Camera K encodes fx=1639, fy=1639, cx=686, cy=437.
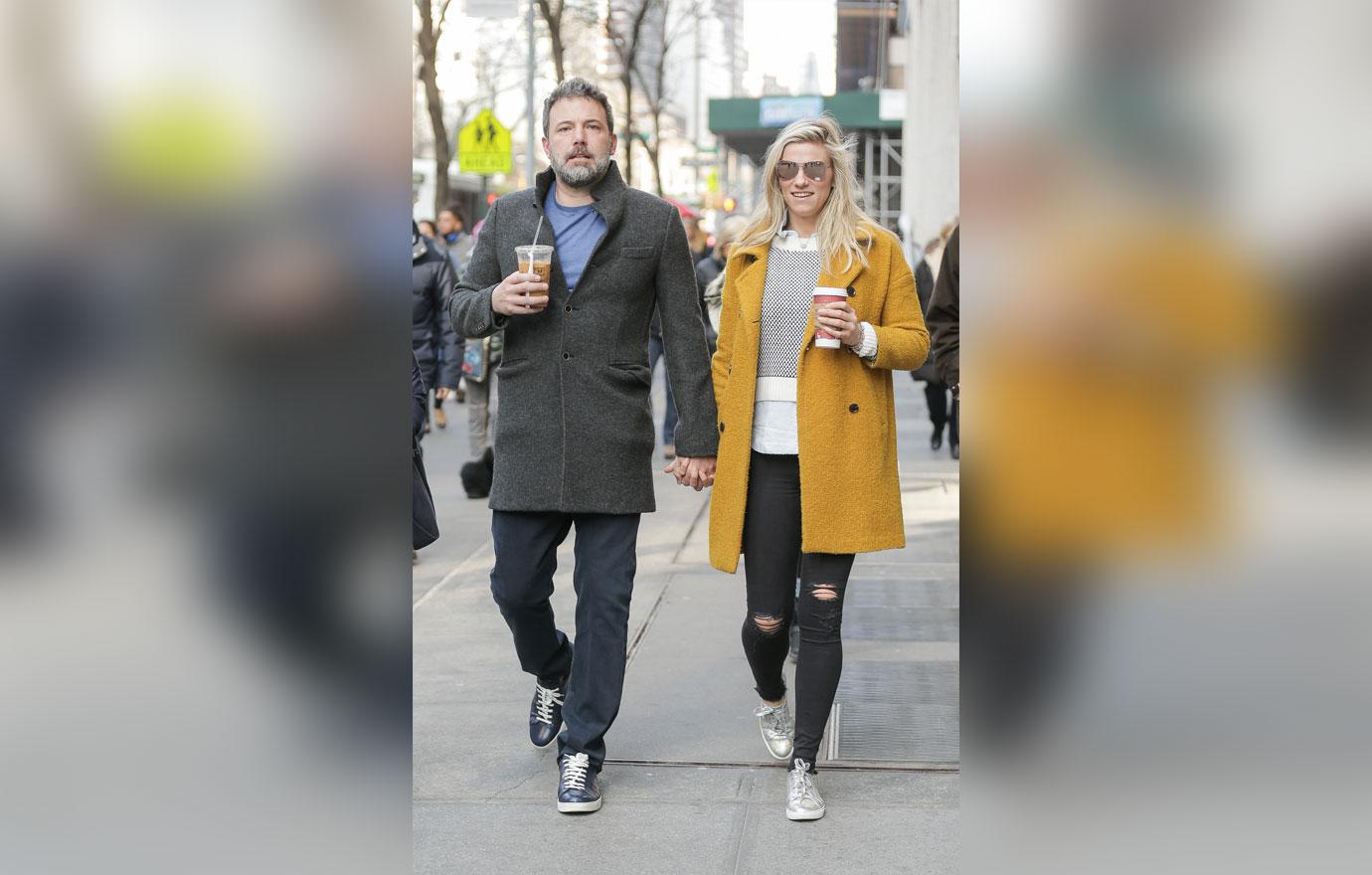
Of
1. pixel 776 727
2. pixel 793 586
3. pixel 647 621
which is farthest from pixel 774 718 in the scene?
pixel 647 621

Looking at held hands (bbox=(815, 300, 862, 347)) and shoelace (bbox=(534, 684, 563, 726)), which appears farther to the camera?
shoelace (bbox=(534, 684, 563, 726))

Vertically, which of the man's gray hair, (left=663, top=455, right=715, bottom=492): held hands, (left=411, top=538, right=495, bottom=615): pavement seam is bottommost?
(left=411, top=538, right=495, bottom=615): pavement seam

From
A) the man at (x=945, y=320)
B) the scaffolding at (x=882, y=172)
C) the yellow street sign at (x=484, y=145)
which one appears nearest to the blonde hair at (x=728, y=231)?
the man at (x=945, y=320)

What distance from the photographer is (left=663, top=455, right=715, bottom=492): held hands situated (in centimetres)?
486

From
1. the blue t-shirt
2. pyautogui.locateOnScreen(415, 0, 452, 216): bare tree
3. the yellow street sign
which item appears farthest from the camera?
the yellow street sign

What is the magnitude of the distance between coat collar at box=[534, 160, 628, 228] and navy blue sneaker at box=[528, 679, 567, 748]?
149 centimetres

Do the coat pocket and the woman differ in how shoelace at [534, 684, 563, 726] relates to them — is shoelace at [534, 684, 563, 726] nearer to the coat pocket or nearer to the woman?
the woman

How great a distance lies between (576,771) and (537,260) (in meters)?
1.44

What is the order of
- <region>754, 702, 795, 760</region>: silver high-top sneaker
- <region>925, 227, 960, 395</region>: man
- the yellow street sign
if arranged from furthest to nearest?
the yellow street sign → <region>925, 227, 960, 395</region>: man → <region>754, 702, 795, 760</region>: silver high-top sneaker

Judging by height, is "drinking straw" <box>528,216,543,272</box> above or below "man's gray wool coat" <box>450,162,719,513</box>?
above

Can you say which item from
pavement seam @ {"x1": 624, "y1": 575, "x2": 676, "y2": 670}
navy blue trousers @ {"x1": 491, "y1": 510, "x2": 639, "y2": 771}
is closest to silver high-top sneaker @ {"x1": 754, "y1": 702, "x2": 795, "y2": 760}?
navy blue trousers @ {"x1": 491, "y1": 510, "x2": 639, "y2": 771}
